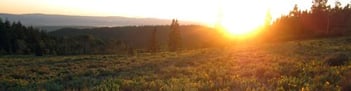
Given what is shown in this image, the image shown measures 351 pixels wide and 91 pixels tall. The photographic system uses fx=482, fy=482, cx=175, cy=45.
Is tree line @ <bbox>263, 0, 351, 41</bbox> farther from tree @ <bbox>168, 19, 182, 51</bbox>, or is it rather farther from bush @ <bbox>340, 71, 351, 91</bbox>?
bush @ <bbox>340, 71, 351, 91</bbox>

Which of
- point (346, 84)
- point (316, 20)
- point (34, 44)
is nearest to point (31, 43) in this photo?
point (34, 44)

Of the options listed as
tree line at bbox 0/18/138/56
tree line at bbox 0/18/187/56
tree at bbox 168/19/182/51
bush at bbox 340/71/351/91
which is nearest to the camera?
bush at bbox 340/71/351/91

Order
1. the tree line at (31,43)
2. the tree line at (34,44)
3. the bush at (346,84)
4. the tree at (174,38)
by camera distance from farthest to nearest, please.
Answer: the tree line at (31,43) < the tree line at (34,44) < the tree at (174,38) < the bush at (346,84)

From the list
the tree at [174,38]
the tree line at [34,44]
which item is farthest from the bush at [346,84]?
the tree line at [34,44]

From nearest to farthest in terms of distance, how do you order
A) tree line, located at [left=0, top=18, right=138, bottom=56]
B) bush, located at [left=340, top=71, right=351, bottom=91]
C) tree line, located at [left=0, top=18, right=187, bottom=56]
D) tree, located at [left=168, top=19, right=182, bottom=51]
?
bush, located at [left=340, top=71, right=351, bottom=91], tree, located at [left=168, top=19, right=182, bottom=51], tree line, located at [left=0, top=18, right=187, bottom=56], tree line, located at [left=0, top=18, right=138, bottom=56]

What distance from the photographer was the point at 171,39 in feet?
334

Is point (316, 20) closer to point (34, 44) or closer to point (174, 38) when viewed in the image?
point (174, 38)

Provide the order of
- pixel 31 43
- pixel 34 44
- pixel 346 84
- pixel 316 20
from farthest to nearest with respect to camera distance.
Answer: pixel 31 43 < pixel 34 44 < pixel 316 20 < pixel 346 84

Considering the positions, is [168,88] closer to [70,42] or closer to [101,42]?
[70,42]

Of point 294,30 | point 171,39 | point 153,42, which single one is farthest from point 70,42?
point 294,30

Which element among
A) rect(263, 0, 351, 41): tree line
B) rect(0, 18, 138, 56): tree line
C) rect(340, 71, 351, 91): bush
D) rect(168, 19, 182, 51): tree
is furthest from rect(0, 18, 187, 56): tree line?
rect(340, 71, 351, 91): bush

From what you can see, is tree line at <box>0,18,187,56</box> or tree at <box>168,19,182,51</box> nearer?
tree at <box>168,19,182,51</box>

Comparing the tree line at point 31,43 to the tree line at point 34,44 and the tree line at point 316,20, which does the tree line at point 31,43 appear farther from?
the tree line at point 316,20

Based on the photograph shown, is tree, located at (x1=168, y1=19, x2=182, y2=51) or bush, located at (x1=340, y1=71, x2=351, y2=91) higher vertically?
bush, located at (x1=340, y1=71, x2=351, y2=91)
